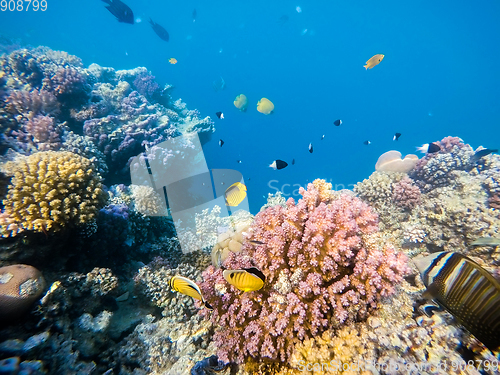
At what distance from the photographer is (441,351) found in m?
1.52

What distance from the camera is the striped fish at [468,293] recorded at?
47.4 inches

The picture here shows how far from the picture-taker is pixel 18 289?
85.1 inches

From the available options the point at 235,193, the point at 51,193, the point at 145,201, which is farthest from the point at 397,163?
→ the point at 51,193

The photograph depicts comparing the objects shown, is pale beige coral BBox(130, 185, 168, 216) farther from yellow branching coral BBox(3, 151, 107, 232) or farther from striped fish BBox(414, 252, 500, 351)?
Answer: striped fish BBox(414, 252, 500, 351)

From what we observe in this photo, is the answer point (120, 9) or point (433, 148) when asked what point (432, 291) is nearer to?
point (433, 148)

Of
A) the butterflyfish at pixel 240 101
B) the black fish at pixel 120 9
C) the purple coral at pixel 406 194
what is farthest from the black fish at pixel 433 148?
the black fish at pixel 120 9

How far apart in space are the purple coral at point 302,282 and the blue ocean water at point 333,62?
217 feet

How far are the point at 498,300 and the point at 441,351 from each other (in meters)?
0.65

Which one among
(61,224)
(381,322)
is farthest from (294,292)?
(61,224)

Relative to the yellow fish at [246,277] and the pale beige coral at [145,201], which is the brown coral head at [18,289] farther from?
the pale beige coral at [145,201]

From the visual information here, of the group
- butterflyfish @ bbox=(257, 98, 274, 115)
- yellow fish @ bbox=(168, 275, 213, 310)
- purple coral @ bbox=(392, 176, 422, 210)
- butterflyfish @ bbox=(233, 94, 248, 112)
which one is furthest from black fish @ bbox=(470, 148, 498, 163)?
butterflyfish @ bbox=(233, 94, 248, 112)

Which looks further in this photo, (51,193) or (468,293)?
(51,193)

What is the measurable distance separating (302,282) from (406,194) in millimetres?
4219

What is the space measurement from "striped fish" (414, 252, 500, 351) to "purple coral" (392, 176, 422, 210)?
3.97m
